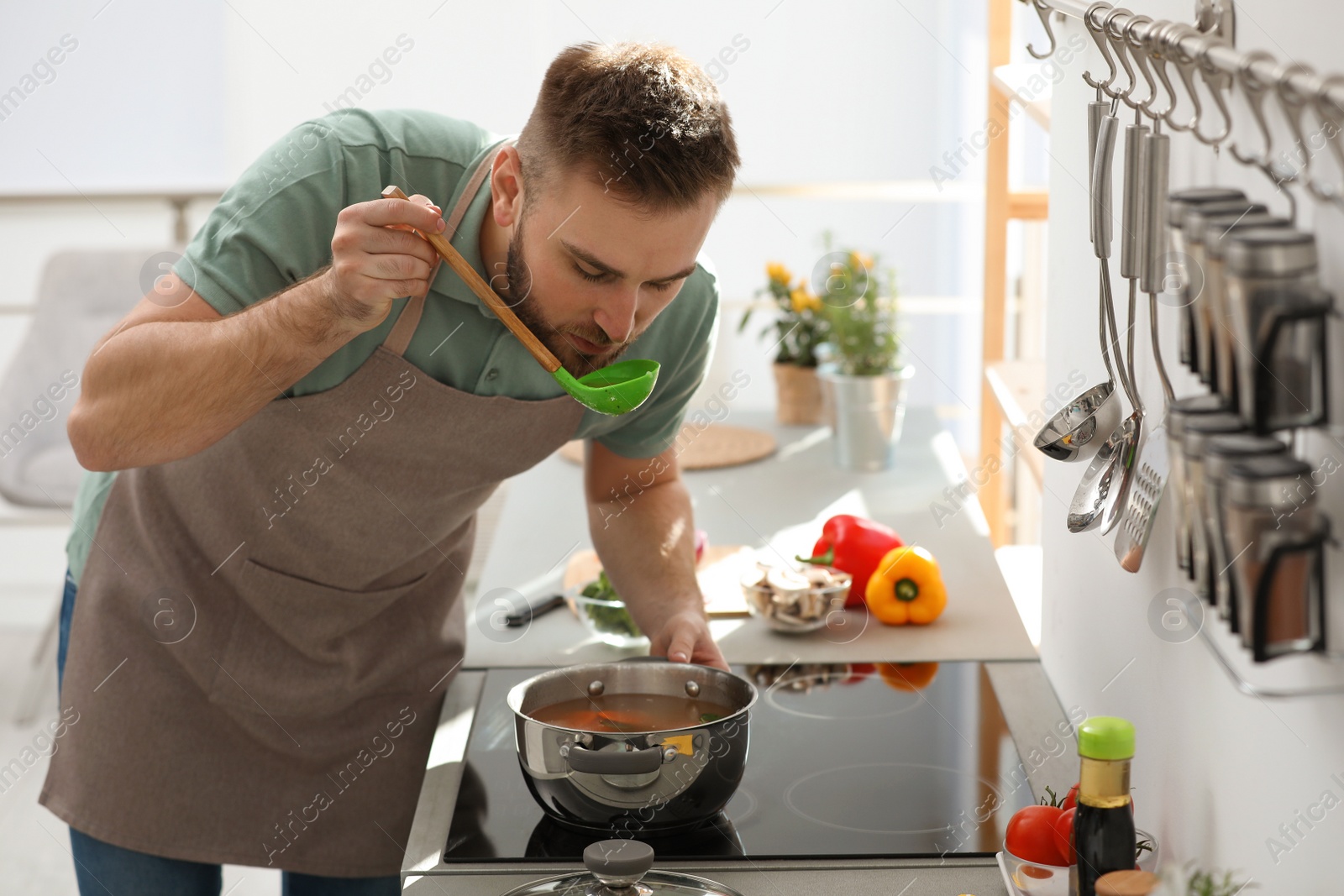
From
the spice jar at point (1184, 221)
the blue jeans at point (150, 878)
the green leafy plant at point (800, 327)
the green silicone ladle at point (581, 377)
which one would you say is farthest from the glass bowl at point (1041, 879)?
the green leafy plant at point (800, 327)

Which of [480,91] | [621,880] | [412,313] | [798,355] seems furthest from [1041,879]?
[480,91]

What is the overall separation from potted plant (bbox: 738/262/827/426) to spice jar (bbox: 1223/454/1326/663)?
1.70m

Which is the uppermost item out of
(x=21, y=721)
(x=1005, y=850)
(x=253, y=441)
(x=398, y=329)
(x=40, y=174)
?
(x=40, y=174)

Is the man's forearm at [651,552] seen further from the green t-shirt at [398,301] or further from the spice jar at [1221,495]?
the spice jar at [1221,495]

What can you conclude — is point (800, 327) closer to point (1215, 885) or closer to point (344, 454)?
point (344, 454)

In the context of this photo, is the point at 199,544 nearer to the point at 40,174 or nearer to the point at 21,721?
the point at 21,721

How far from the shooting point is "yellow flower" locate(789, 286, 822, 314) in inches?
90.7

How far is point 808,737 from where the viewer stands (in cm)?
121

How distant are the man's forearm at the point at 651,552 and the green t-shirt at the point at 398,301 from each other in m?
0.11

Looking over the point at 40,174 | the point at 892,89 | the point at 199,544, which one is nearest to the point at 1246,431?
the point at 199,544

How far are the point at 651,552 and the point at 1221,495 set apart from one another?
828 millimetres

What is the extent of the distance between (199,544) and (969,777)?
0.77 metres

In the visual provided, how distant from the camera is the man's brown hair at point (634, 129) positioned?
1022mm

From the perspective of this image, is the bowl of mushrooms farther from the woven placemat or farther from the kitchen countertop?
the woven placemat
